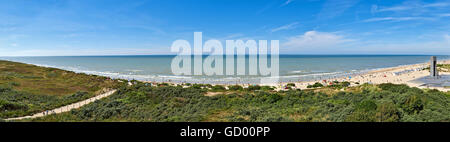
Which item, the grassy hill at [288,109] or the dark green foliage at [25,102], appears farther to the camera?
the dark green foliage at [25,102]

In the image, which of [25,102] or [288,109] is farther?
[25,102]

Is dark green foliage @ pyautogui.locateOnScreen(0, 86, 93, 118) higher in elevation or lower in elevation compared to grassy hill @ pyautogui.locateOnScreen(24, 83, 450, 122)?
lower

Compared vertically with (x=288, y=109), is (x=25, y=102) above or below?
below

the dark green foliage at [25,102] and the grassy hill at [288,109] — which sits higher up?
the grassy hill at [288,109]

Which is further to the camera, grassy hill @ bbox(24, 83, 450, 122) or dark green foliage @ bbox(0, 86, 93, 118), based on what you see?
dark green foliage @ bbox(0, 86, 93, 118)
